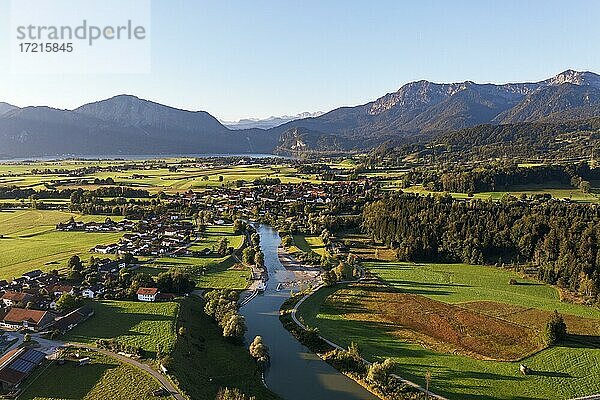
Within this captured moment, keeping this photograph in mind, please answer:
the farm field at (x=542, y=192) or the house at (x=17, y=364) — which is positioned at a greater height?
the farm field at (x=542, y=192)

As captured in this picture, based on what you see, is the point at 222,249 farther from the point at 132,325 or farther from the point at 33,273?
the point at 132,325

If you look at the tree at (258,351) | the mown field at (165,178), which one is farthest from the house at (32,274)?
the mown field at (165,178)

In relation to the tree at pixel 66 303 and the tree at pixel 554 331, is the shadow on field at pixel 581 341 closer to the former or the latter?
the tree at pixel 554 331

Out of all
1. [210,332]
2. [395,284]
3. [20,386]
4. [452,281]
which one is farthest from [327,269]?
[20,386]

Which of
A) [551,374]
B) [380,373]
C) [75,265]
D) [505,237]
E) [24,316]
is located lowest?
[551,374]

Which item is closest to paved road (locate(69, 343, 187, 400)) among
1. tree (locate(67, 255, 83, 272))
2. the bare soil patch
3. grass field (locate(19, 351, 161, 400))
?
grass field (locate(19, 351, 161, 400))

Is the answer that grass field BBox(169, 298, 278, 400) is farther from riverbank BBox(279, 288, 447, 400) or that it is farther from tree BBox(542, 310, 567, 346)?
tree BBox(542, 310, 567, 346)

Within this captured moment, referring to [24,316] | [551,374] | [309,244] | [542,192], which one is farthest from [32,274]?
[542,192]
